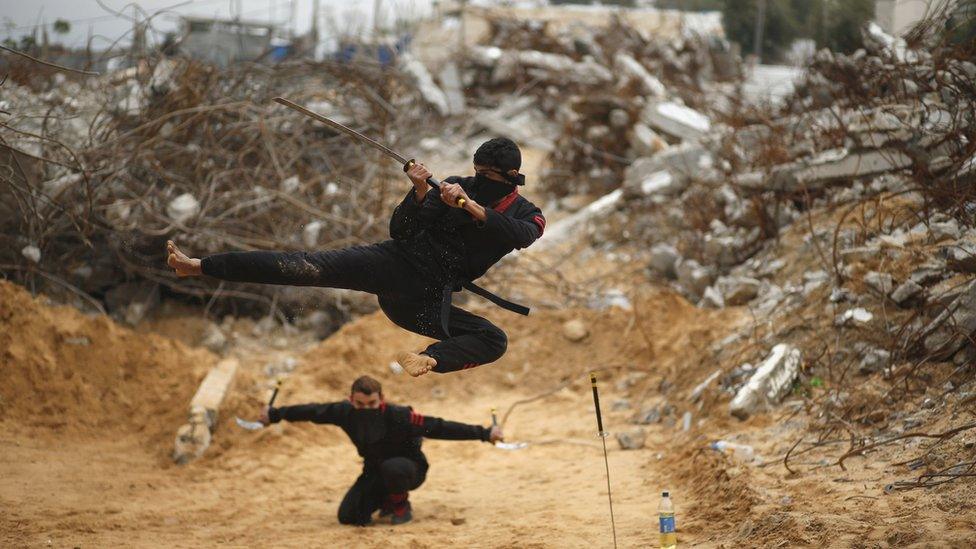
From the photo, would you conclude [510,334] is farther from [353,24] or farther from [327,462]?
[353,24]

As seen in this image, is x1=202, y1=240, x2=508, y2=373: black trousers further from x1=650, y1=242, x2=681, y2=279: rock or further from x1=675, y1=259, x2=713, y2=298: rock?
x1=650, y1=242, x2=681, y2=279: rock

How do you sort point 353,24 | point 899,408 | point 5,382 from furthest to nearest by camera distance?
point 353,24, point 5,382, point 899,408

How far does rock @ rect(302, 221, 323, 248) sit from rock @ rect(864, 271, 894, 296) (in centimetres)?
662

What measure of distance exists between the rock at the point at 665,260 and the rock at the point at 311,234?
4.88m

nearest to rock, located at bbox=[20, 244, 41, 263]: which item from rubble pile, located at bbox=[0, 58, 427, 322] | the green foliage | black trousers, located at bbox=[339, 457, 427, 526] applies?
rubble pile, located at bbox=[0, 58, 427, 322]

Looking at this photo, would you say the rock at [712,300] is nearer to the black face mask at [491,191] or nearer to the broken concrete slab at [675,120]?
the black face mask at [491,191]

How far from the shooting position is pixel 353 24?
16953 mm

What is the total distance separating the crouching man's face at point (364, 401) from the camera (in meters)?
7.22

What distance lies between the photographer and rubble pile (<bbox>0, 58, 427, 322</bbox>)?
1031 centimetres

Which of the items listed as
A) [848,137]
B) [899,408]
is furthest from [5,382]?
[848,137]

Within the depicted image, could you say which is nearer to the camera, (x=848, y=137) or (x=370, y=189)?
(x=848, y=137)

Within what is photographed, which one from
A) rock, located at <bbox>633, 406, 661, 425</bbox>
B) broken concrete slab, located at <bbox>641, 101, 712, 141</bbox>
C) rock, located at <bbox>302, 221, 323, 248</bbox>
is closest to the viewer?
rock, located at <bbox>633, 406, 661, 425</bbox>

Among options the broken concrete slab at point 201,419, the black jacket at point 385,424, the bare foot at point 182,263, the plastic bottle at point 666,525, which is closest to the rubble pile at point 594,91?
the broken concrete slab at point 201,419

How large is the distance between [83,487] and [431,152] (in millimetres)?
12741
